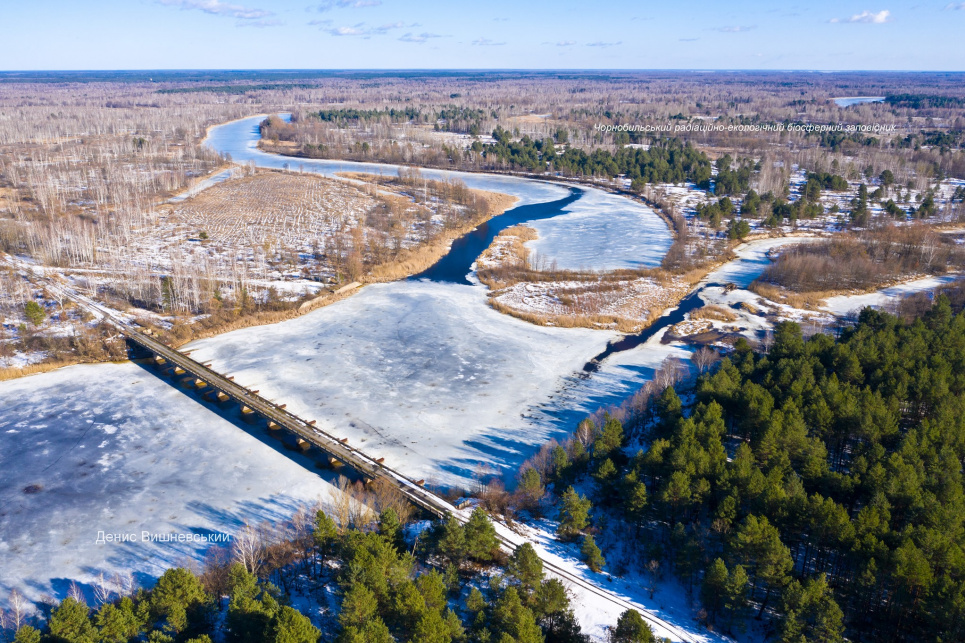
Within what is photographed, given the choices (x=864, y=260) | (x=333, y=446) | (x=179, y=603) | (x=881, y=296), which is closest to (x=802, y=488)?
(x=333, y=446)

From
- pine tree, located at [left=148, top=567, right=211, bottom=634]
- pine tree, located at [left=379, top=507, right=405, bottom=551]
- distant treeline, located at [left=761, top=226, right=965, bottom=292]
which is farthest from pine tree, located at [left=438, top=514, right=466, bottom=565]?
distant treeline, located at [left=761, top=226, right=965, bottom=292]

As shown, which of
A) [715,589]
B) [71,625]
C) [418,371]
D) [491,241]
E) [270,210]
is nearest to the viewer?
[71,625]

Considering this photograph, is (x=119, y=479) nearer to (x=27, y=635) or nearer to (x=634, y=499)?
(x=27, y=635)

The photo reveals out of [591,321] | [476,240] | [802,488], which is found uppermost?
[476,240]

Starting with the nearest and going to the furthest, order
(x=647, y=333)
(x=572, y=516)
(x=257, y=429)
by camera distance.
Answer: (x=572, y=516) → (x=257, y=429) → (x=647, y=333)

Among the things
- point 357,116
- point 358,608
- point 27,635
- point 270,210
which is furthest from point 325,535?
point 357,116

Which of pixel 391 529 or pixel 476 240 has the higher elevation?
pixel 476 240

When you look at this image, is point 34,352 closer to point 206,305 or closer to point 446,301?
point 206,305

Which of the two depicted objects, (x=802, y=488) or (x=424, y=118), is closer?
(x=802, y=488)
